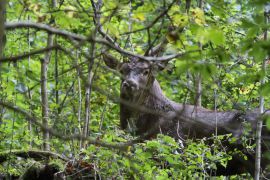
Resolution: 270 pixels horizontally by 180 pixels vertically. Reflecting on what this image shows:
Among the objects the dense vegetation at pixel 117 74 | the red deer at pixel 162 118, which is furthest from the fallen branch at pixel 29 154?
the red deer at pixel 162 118

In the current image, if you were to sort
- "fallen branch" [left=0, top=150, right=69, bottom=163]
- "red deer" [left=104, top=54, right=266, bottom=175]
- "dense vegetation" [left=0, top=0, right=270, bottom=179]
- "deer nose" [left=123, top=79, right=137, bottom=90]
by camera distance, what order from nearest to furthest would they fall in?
"dense vegetation" [left=0, top=0, right=270, bottom=179]
"fallen branch" [left=0, top=150, right=69, bottom=163]
"red deer" [left=104, top=54, right=266, bottom=175]
"deer nose" [left=123, top=79, right=137, bottom=90]

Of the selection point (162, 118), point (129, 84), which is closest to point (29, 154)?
point (129, 84)

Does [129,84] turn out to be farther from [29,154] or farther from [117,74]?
[117,74]

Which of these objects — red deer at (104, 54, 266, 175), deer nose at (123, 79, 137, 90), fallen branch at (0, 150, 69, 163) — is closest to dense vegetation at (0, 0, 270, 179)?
fallen branch at (0, 150, 69, 163)

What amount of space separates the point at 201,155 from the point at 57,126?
205 cm

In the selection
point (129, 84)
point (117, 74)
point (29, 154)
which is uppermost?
point (129, 84)

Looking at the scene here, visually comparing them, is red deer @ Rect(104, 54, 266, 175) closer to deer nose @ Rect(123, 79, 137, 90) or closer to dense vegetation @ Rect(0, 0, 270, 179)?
deer nose @ Rect(123, 79, 137, 90)

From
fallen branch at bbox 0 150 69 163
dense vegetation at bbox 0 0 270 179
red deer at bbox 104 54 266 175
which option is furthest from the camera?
red deer at bbox 104 54 266 175

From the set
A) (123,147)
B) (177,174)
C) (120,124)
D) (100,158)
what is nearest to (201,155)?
(177,174)

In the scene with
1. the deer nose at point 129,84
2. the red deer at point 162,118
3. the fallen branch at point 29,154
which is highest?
the deer nose at point 129,84

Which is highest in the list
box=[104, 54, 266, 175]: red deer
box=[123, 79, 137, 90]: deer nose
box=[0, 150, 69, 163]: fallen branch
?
box=[123, 79, 137, 90]: deer nose

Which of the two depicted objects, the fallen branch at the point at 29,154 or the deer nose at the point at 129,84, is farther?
the deer nose at the point at 129,84

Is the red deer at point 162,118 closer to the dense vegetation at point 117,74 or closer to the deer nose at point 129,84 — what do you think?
the deer nose at point 129,84

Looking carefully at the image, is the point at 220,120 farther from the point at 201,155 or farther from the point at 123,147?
the point at 123,147
